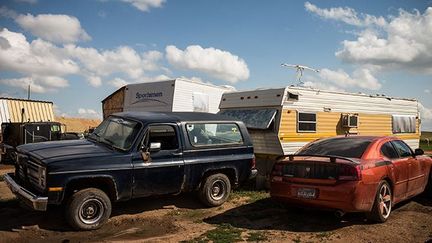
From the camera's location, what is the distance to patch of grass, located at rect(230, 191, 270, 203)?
29.2ft

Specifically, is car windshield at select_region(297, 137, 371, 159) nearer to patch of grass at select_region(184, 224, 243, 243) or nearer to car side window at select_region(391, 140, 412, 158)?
car side window at select_region(391, 140, 412, 158)

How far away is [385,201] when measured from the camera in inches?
269

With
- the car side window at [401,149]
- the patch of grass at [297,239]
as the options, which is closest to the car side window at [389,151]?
the car side window at [401,149]

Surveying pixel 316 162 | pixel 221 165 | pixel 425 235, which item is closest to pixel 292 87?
pixel 221 165

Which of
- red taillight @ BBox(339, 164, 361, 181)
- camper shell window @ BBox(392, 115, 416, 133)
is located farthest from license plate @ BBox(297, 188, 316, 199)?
camper shell window @ BBox(392, 115, 416, 133)

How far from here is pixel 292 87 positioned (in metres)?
10.9

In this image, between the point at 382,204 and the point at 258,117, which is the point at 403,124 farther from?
the point at 382,204

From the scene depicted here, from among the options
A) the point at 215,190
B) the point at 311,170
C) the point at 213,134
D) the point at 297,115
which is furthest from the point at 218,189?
the point at 297,115

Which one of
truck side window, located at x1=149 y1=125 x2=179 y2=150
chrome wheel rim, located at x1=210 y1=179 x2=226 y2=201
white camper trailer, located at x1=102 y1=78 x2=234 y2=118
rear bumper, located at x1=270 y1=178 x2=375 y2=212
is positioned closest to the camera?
rear bumper, located at x1=270 y1=178 x2=375 y2=212

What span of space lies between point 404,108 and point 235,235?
11.9m

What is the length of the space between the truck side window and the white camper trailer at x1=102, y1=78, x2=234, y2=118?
7.21 meters

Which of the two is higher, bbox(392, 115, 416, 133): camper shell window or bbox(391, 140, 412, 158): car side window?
bbox(392, 115, 416, 133): camper shell window

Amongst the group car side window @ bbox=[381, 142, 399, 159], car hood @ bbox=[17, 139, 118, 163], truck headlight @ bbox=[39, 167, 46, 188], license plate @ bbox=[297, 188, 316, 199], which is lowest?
license plate @ bbox=[297, 188, 316, 199]

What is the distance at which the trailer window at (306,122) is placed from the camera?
11094 millimetres
